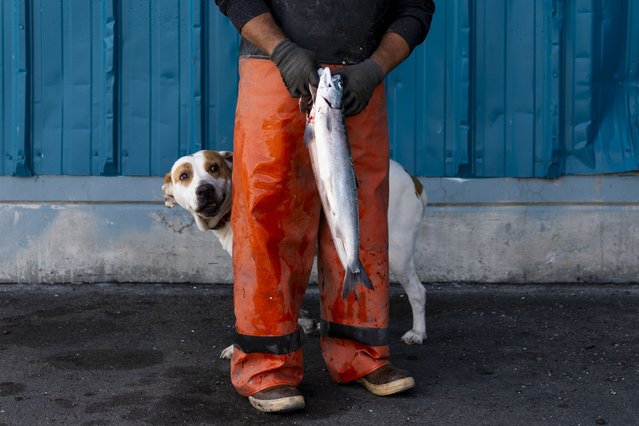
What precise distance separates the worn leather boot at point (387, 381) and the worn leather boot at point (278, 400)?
0.38 m

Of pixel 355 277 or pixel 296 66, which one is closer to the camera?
pixel 355 277

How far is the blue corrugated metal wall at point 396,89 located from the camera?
263 inches

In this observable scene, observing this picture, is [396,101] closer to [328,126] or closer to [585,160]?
[585,160]

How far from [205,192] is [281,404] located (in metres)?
1.59

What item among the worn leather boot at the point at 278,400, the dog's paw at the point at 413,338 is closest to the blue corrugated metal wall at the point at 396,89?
the dog's paw at the point at 413,338

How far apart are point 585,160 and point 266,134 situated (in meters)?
3.23

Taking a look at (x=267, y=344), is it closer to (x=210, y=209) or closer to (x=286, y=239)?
(x=286, y=239)

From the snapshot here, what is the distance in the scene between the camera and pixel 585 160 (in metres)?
6.74

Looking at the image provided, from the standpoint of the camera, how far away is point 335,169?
12.2 ft

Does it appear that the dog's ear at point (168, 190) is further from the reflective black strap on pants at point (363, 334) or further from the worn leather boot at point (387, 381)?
the worn leather boot at point (387, 381)

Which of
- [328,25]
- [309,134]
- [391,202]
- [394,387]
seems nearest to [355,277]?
[309,134]

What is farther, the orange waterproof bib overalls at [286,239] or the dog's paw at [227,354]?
the dog's paw at [227,354]

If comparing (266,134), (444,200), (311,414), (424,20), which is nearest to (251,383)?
(311,414)

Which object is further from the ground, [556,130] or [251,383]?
[556,130]
